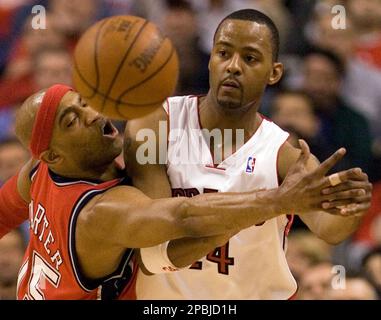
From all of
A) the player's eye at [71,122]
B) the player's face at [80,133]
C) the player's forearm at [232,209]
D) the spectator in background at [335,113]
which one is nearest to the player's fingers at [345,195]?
the player's forearm at [232,209]

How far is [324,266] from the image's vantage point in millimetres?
4891

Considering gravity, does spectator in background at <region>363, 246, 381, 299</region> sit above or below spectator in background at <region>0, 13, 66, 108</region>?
below

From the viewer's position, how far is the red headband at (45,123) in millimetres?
3357

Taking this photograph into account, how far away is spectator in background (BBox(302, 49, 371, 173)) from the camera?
210 inches

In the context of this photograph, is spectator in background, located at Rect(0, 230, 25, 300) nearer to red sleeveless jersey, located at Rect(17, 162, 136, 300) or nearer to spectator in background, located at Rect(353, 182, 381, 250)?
red sleeveless jersey, located at Rect(17, 162, 136, 300)

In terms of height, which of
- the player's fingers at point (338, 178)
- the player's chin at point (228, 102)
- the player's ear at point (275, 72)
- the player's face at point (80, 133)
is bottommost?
the player's fingers at point (338, 178)

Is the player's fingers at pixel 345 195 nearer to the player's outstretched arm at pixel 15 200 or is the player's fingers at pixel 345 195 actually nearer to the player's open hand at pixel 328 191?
the player's open hand at pixel 328 191

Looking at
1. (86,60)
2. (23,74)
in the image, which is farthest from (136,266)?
(23,74)

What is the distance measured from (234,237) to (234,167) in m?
0.29

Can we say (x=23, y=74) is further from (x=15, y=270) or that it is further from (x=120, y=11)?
(x=15, y=270)

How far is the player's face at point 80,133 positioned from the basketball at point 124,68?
0.16 meters

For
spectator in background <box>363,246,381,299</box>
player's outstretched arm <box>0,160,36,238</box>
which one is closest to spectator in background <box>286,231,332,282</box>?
spectator in background <box>363,246,381,299</box>

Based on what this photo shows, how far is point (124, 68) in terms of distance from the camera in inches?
Answer: 126

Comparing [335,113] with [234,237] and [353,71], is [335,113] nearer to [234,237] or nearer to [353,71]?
[353,71]
